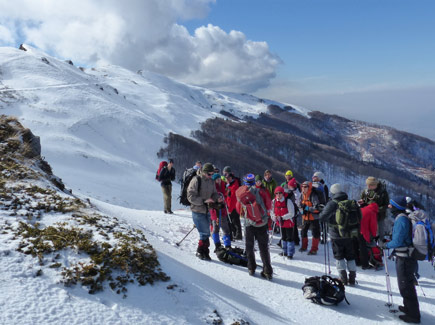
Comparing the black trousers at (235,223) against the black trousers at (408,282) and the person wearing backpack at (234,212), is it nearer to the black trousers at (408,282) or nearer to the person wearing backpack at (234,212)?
the person wearing backpack at (234,212)

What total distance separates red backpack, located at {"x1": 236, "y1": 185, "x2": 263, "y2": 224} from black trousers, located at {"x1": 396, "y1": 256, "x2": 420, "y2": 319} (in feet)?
10.1

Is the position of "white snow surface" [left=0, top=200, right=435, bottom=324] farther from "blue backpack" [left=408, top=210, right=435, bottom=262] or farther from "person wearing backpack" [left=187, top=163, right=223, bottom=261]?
"blue backpack" [left=408, top=210, right=435, bottom=262]

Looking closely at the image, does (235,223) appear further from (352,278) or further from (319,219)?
(352,278)

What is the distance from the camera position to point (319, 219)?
7.71m

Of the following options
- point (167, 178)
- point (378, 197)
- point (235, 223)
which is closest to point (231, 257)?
point (235, 223)

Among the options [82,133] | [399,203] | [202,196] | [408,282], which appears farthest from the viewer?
[82,133]

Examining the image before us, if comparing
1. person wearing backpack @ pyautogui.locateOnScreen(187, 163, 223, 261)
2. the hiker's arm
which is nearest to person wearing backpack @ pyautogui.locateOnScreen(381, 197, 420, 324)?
person wearing backpack @ pyautogui.locateOnScreen(187, 163, 223, 261)

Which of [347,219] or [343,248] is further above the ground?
[347,219]

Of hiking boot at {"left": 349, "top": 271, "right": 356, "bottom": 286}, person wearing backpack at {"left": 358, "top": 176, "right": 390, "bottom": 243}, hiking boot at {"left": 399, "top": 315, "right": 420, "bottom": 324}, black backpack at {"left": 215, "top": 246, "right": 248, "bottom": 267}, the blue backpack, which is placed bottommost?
hiking boot at {"left": 399, "top": 315, "right": 420, "bottom": 324}

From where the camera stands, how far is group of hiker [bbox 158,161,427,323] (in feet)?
19.8

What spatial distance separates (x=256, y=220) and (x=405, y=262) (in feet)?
10.5

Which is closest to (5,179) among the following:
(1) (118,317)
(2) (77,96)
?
(1) (118,317)

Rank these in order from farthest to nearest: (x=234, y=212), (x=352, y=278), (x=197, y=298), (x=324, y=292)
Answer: (x=234, y=212), (x=352, y=278), (x=324, y=292), (x=197, y=298)

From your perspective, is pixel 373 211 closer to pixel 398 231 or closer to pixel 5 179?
pixel 398 231
